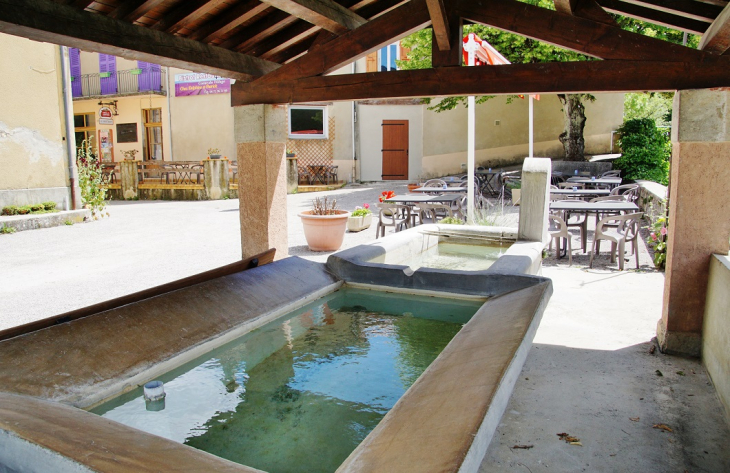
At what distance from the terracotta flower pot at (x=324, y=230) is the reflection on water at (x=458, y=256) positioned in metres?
1.61

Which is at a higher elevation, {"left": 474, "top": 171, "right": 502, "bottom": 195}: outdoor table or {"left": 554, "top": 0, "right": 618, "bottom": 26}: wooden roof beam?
{"left": 554, "top": 0, "right": 618, "bottom": 26}: wooden roof beam

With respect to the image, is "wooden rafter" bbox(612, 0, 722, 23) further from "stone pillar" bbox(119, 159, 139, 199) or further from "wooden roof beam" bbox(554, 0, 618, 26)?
"stone pillar" bbox(119, 159, 139, 199)

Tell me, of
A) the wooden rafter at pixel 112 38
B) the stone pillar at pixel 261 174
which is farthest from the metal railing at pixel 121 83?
the wooden rafter at pixel 112 38

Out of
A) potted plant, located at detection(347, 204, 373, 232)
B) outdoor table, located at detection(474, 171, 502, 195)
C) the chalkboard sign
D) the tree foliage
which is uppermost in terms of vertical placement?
the tree foliage

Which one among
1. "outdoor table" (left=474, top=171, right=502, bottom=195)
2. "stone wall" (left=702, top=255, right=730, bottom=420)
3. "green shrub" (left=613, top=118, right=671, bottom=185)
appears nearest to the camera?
"stone wall" (left=702, top=255, right=730, bottom=420)

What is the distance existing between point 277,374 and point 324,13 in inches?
108

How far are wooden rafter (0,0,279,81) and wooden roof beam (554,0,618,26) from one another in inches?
110

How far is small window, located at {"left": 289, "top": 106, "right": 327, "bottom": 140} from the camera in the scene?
19.5 metres

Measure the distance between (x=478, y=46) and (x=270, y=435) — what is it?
22.4ft

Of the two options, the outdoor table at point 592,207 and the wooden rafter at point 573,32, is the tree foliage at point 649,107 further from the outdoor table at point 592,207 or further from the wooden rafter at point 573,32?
the wooden rafter at point 573,32

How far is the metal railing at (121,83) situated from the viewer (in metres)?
20.2

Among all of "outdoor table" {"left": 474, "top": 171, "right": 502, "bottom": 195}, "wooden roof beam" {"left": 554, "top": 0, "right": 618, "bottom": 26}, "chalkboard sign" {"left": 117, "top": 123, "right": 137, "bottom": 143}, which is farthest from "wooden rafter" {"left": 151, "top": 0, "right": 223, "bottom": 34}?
"chalkboard sign" {"left": 117, "top": 123, "right": 137, "bottom": 143}

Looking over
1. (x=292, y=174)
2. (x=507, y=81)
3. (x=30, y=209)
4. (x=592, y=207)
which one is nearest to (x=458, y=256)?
(x=592, y=207)

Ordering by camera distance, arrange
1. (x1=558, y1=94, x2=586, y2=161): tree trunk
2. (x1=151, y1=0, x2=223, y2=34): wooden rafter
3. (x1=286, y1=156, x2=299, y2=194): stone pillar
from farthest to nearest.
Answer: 1. (x1=286, y1=156, x2=299, y2=194): stone pillar
2. (x1=558, y1=94, x2=586, y2=161): tree trunk
3. (x1=151, y1=0, x2=223, y2=34): wooden rafter
